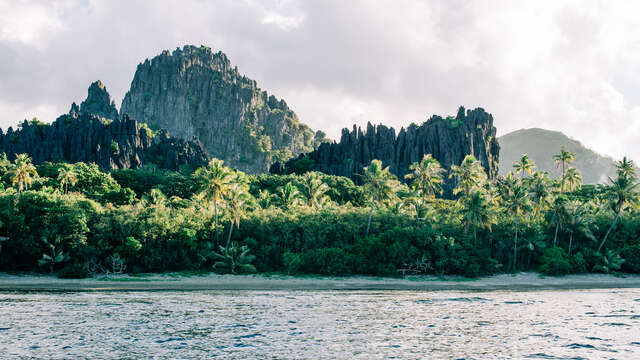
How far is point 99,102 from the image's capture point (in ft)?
633

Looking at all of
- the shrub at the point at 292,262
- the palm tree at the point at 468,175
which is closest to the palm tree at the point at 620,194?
the palm tree at the point at 468,175

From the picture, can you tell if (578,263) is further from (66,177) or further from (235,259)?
(66,177)

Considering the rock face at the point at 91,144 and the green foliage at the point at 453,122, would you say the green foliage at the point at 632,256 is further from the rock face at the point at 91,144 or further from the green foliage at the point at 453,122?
the rock face at the point at 91,144

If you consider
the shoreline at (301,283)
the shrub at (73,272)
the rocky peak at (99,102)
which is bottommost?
the shoreline at (301,283)

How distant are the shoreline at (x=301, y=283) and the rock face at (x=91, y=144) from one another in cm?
7489

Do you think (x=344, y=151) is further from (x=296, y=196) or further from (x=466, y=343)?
(x=466, y=343)

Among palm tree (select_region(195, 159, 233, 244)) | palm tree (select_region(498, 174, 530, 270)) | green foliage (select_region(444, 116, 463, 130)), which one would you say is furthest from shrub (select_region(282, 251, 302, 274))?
green foliage (select_region(444, 116, 463, 130))

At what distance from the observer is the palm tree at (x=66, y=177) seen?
70.0 metres

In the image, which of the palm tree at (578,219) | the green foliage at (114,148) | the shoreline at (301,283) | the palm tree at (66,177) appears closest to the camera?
the shoreline at (301,283)

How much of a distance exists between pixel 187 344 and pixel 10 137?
12037cm

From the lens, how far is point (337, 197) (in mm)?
81562

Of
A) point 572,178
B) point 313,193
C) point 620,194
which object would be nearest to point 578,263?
point 620,194

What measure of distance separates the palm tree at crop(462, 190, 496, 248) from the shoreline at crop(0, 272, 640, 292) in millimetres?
5852

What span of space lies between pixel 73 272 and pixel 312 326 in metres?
26.2
